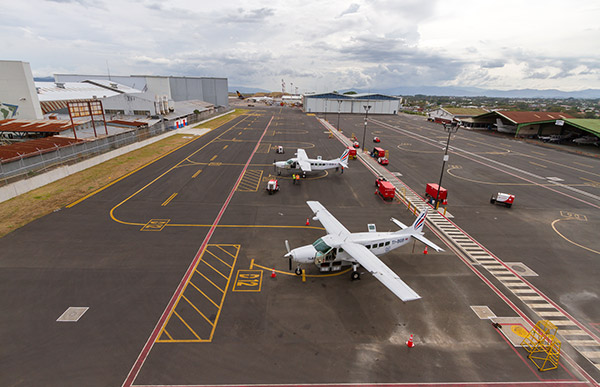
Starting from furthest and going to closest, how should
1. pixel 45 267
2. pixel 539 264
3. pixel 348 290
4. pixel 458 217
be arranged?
pixel 458 217 < pixel 539 264 < pixel 45 267 < pixel 348 290

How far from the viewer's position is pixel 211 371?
1534 centimetres

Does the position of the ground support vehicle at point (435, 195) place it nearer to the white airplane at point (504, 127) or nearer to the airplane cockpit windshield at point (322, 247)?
the airplane cockpit windshield at point (322, 247)

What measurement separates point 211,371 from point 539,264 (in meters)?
30.2

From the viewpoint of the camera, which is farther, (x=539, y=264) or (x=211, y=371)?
(x=539, y=264)

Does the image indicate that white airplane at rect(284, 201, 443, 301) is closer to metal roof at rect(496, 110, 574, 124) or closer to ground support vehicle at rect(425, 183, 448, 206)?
ground support vehicle at rect(425, 183, 448, 206)

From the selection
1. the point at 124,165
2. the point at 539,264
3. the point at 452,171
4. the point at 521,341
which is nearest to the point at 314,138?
the point at 452,171

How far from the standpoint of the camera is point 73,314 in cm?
1873

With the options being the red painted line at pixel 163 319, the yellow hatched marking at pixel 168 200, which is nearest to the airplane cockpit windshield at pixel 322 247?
the red painted line at pixel 163 319

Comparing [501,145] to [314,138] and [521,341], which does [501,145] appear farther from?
[521,341]

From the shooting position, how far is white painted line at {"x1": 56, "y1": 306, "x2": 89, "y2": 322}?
1833 centimetres

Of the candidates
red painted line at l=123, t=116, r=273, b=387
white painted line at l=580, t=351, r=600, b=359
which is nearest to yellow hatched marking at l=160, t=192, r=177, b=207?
red painted line at l=123, t=116, r=273, b=387

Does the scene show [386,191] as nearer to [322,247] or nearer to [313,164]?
[313,164]

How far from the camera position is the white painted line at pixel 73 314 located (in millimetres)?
18328

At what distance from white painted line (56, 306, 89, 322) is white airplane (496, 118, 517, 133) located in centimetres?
13194
